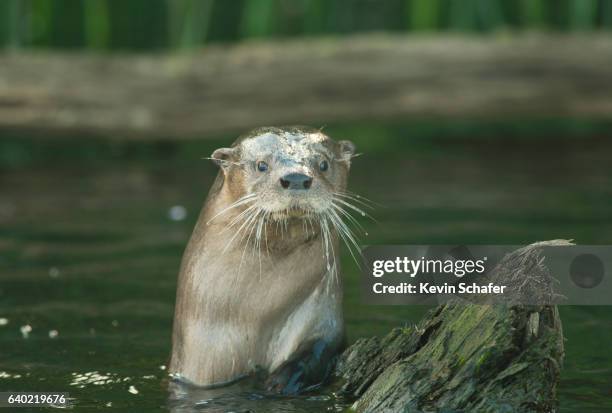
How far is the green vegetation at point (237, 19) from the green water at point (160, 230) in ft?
2.95

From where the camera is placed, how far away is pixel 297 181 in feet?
11.0

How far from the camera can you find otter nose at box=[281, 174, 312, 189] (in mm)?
3346

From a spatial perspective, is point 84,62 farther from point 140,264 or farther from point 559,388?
point 559,388

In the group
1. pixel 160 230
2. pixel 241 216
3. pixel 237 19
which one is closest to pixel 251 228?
pixel 241 216

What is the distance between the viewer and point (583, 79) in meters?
7.89

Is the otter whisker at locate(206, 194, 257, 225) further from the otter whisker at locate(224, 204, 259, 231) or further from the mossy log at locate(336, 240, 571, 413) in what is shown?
the mossy log at locate(336, 240, 571, 413)

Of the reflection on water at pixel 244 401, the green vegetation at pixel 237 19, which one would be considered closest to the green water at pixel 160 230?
the reflection on water at pixel 244 401

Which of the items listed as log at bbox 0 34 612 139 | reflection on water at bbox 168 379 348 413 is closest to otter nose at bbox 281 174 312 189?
reflection on water at bbox 168 379 348 413

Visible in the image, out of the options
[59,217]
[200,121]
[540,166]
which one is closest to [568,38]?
[540,166]

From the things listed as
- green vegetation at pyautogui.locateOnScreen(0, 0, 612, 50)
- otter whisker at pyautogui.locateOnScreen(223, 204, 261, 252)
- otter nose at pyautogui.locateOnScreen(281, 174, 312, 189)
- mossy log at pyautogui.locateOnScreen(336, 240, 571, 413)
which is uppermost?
green vegetation at pyautogui.locateOnScreen(0, 0, 612, 50)

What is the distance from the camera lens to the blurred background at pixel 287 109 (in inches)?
251

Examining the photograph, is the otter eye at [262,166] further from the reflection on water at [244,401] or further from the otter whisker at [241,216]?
the reflection on water at [244,401]

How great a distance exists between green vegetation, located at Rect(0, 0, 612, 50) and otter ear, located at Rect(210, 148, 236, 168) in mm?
4141

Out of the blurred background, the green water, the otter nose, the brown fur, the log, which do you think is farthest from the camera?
the log
